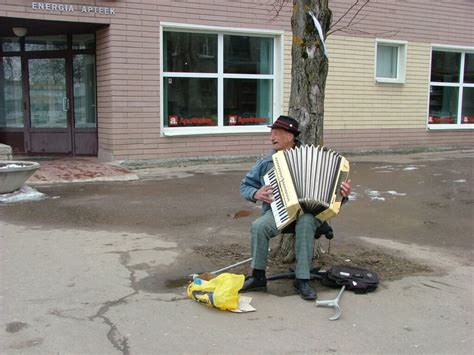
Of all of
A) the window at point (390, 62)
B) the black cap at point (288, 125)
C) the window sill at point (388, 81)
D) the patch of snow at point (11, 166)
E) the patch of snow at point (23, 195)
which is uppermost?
the window at point (390, 62)

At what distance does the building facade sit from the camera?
11086mm

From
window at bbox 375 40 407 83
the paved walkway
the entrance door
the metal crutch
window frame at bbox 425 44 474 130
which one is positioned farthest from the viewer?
window frame at bbox 425 44 474 130

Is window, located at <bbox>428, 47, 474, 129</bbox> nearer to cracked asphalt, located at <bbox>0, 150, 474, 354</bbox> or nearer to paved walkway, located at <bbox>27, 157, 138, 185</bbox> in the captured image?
cracked asphalt, located at <bbox>0, 150, 474, 354</bbox>

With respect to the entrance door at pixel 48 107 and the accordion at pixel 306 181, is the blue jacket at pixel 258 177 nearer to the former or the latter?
the accordion at pixel 306 181

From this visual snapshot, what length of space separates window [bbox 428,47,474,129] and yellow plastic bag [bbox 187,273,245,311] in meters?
12.9

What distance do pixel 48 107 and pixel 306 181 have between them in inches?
393

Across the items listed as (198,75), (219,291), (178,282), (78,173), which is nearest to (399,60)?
(198,75)

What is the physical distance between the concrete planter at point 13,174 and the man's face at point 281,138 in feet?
15.8

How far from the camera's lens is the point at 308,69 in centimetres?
498

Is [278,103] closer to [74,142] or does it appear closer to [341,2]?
[341,2]

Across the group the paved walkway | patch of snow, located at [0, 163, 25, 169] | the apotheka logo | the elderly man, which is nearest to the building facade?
the apotheka logo

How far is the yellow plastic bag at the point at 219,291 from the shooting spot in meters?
3.98

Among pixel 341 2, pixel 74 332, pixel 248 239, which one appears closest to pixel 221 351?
pixel 74 332

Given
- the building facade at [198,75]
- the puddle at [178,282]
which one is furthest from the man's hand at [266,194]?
the building facade at [198,75]
